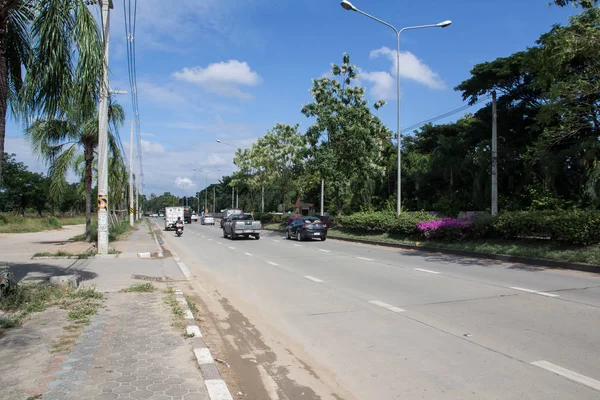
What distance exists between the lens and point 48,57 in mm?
7090

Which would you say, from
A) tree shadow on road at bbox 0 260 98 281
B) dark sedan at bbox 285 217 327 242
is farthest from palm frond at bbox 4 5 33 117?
dark sedan at bbox 285 217 327 242

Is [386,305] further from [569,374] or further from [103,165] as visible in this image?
[103,165]

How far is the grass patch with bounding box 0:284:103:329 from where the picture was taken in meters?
6.28

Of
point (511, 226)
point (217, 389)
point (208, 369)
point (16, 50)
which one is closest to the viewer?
point (217, 389)

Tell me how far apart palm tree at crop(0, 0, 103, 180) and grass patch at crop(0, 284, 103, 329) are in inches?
96.2

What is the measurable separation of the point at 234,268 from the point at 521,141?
87.3 feet

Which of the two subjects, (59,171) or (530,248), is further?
(59,171)

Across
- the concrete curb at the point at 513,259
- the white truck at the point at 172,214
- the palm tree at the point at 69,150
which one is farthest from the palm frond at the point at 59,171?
the white truck at the point at 172,214

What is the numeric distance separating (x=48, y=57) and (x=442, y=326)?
763 centimetres

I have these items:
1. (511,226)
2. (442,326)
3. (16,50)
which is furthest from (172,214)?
(442,326)

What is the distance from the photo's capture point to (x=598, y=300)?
26.6ft

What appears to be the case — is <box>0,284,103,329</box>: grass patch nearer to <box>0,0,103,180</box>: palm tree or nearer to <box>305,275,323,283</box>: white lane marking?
<box>0,0,103,180</box>: palm tree

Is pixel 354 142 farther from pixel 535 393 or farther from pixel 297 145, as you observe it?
pixel 535 393

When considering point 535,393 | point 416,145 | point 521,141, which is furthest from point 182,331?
point 416,145
